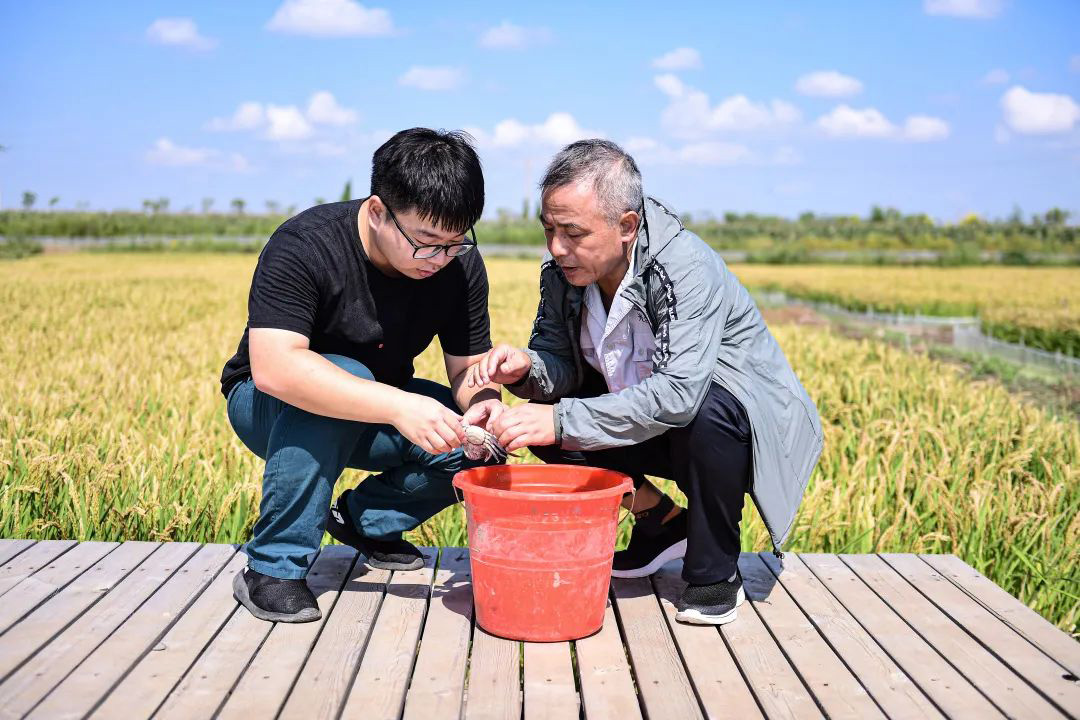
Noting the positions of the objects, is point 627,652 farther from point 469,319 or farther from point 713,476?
point 469,319

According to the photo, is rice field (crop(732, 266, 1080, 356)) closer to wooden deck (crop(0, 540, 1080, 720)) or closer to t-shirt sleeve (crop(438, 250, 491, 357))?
wooden deck (crop(0, 540, 1080, 720))

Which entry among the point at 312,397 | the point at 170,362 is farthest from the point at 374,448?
the point at 170,362

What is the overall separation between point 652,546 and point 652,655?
664 mm

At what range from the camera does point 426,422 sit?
101 inches

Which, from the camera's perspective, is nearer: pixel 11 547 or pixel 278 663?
pixel 278 663

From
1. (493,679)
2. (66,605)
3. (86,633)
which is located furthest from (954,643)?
(66,605)

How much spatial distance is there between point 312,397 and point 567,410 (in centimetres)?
65

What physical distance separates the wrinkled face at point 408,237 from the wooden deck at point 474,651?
93 cm

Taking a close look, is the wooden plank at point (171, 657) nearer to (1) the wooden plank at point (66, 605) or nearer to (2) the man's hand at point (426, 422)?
(1) the wooden plank at point (66, 605)

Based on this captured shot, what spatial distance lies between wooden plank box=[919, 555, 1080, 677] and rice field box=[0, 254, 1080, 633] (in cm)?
31

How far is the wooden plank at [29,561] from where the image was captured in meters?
2.91

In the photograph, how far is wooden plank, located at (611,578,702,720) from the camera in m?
2.27

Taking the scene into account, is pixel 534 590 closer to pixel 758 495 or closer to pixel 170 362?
pixel 758 495

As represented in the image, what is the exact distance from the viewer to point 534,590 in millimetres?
2600
